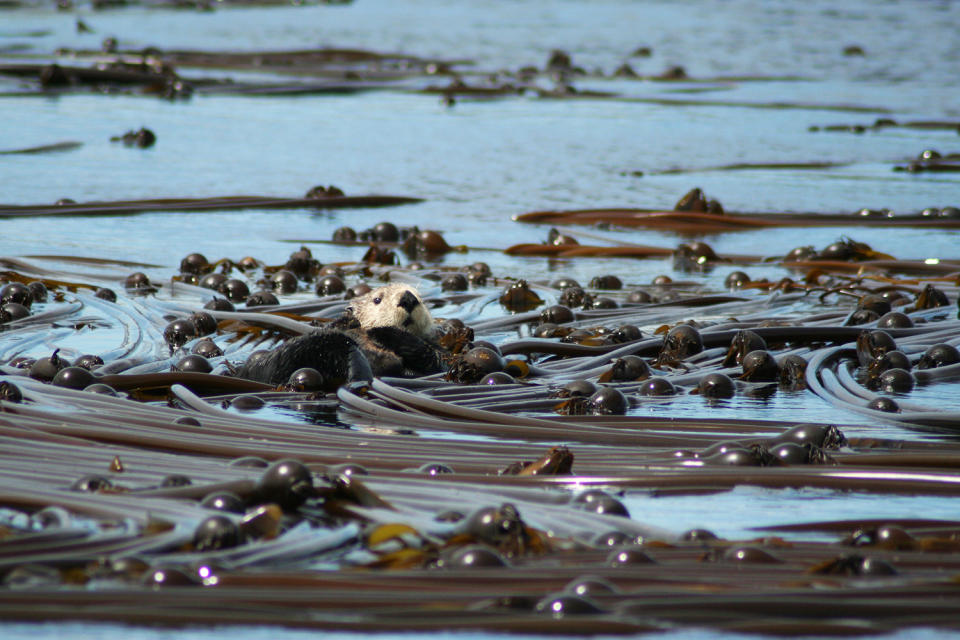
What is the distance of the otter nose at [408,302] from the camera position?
5309 millimetres

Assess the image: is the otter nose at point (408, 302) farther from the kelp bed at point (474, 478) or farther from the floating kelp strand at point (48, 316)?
the floating kelp strand at point (48, 316)

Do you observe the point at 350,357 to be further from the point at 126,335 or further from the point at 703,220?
the point at 703,220

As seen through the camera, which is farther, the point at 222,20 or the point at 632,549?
the point at 222,20

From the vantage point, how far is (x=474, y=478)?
10.5 ft

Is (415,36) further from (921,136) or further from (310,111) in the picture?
(921,136)

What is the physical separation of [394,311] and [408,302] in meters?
0.07

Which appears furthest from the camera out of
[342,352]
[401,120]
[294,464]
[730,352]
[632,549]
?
[401,120]

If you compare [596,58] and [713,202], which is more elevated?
[596,58]

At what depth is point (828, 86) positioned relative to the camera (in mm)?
19391

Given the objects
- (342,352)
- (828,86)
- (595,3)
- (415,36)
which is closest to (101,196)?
(342,352)

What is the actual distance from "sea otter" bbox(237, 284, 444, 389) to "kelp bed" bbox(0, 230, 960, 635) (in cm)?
15

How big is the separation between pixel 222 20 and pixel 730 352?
27.4 meters

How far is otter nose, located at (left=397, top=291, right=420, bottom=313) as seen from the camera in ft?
17.4

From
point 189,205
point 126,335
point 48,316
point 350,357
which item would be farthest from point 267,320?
point 189,205
